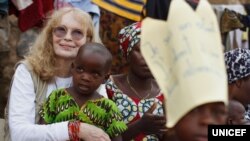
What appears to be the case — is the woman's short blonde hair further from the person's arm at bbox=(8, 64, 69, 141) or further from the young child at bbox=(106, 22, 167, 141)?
the young child at bbox=(106, 22, 167, 141)

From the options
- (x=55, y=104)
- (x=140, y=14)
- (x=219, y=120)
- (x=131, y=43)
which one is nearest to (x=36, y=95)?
(x=55, y=104)

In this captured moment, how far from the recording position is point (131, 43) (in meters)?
3.52

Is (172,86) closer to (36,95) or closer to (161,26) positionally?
(161,26)

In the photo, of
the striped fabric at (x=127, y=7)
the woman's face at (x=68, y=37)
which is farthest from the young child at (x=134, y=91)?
the striped fabric at (x=127, y=7)

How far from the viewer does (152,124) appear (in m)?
3.11

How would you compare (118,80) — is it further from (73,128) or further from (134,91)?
(73,128)

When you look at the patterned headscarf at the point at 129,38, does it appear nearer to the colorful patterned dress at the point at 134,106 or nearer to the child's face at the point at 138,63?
the child's face at the point at 138,63

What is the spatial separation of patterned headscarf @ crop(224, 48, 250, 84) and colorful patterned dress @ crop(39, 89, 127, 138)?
0.78 metres

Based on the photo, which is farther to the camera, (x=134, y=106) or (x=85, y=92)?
(x=134, y=106)

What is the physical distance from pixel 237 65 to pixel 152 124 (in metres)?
0.70

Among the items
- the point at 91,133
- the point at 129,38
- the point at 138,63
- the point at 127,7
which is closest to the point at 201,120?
the point at 91,133

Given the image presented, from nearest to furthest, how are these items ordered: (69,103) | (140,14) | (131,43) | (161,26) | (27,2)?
1. (161,26)
2. (69,103)
3. (131,43)
4. (27,2)
5. (140,14)

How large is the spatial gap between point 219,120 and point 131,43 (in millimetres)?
1529

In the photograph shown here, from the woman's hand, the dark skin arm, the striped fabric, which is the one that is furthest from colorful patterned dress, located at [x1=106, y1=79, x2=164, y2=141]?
the striped fabric
